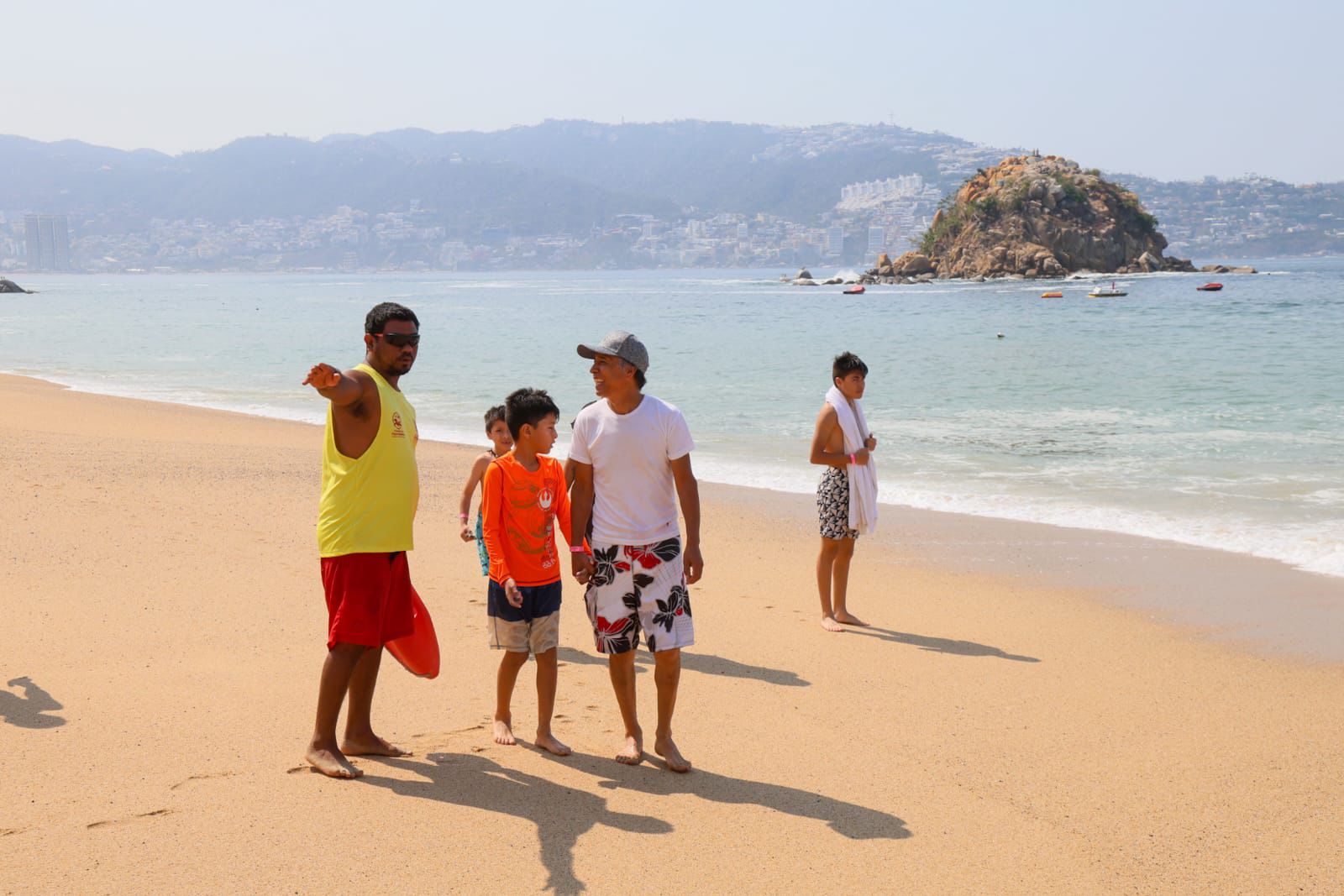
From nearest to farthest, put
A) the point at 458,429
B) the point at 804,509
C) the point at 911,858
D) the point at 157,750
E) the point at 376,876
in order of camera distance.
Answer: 1. the point at 376,876
2. the point at 911,858
3. the point at 157,750
4. the point at 804,509
5. the point at 458,429

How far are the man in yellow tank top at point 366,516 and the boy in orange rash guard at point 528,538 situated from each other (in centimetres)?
37

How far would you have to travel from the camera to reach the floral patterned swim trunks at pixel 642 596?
427cm

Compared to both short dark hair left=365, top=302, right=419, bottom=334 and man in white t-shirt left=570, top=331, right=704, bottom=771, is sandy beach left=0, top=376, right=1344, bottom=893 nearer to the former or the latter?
man in white t-shirt left=570, top=331, right=704, bottom=771

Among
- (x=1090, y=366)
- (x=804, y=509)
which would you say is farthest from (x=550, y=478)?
(x=1090, y=366)

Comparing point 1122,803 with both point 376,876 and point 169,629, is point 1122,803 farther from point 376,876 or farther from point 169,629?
point 169,629

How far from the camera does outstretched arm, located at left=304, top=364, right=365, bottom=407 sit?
3631mm

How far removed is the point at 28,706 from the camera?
4715 millimetres

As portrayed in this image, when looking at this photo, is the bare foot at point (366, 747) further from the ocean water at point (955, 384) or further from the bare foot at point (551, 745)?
the ocean water at point (955, 384)

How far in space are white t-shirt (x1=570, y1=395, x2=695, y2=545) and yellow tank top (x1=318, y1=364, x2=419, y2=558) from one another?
25.3 inches

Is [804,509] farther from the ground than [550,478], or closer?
closer

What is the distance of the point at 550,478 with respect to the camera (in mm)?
4465

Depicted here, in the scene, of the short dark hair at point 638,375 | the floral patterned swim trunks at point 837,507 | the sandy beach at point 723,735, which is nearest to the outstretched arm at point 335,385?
the short dark hair at point 638,375

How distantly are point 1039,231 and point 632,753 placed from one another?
108470 mm

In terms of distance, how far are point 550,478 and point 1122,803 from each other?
240 cm
